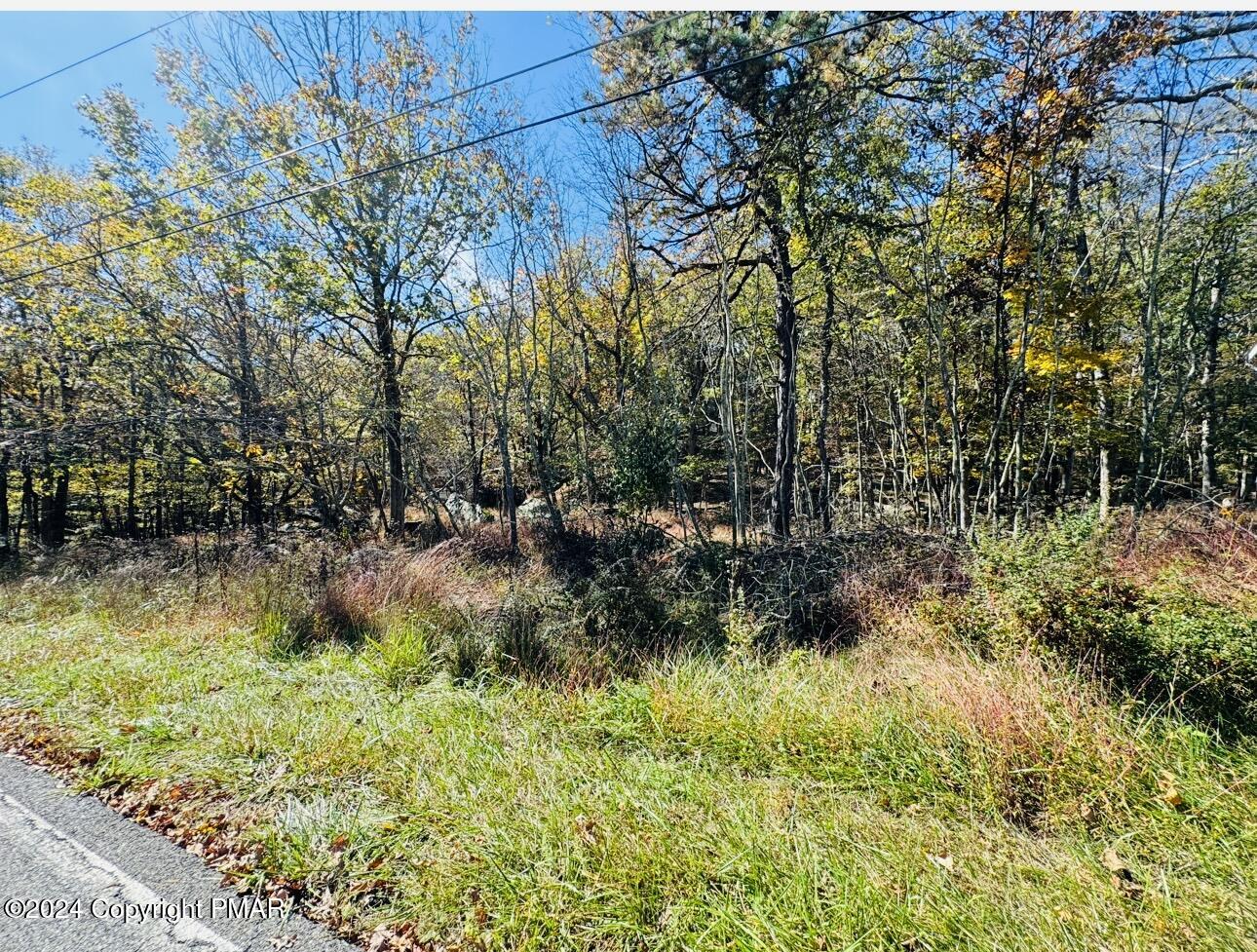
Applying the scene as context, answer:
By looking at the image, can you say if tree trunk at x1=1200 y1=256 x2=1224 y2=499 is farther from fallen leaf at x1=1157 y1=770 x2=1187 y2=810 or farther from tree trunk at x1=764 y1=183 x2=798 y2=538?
fallen leaf at x1=1157 y1=770 x2=1187 y2=810

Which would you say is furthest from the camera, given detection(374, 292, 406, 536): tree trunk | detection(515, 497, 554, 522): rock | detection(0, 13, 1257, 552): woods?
detection(515, 497, 554, 522): rock

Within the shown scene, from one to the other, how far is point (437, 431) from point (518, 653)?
9.49m

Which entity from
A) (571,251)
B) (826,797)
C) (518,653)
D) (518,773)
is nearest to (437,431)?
(571,251)

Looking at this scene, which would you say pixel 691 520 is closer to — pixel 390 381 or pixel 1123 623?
pixel 1123 623

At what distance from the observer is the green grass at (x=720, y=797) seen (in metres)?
1.87

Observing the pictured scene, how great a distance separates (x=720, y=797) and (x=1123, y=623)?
3.09 meters

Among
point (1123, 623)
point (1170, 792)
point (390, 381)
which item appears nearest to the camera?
point (1170, 792)

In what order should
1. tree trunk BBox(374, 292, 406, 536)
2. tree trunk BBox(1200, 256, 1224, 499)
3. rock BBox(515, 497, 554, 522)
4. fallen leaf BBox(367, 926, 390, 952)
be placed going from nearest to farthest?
fallen leaf BBox(367, 926, 390, 952) < tree trunk BBox(1200, 256, 1224, 499) < tree trunk BBox(374, 292, 406, 536) < rock BBox(515, 497, 554, 522)

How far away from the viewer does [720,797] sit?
8.29 ft

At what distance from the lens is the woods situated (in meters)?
6.39

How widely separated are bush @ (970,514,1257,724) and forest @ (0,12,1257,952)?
0.09ft

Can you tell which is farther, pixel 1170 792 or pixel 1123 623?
pixel 1123 623

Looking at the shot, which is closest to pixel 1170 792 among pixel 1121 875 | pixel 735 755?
pixel 1121 875

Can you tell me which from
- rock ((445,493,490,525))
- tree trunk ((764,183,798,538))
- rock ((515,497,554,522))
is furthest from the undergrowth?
rock ((445,493,490,525))
